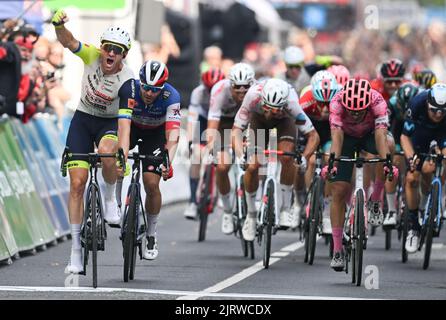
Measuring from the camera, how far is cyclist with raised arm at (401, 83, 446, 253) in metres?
15.8

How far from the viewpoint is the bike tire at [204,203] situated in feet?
62.3

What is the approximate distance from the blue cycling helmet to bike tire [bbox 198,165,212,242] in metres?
2.63

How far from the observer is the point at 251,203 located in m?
16.9

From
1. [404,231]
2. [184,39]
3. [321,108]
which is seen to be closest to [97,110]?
[321,108]

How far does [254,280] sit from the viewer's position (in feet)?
47.6

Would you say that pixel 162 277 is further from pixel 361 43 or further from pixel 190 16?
pixel 361 43

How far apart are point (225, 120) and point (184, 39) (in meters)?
13.6

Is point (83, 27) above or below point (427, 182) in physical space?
above

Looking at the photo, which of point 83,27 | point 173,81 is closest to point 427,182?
point 83,27

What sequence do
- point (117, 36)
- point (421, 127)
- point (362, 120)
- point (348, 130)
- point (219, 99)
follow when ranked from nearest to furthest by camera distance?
point (117, 36), point (362, 120), point (348, 130), point (421, 127), point (219, 99)

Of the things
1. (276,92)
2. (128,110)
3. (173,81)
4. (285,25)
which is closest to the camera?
(128,110)

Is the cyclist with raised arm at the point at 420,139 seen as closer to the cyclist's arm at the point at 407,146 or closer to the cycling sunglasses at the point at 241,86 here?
the cyclist's arm at the point at 407,146

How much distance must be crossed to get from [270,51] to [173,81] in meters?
7.80

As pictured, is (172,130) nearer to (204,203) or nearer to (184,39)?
(204,203)
